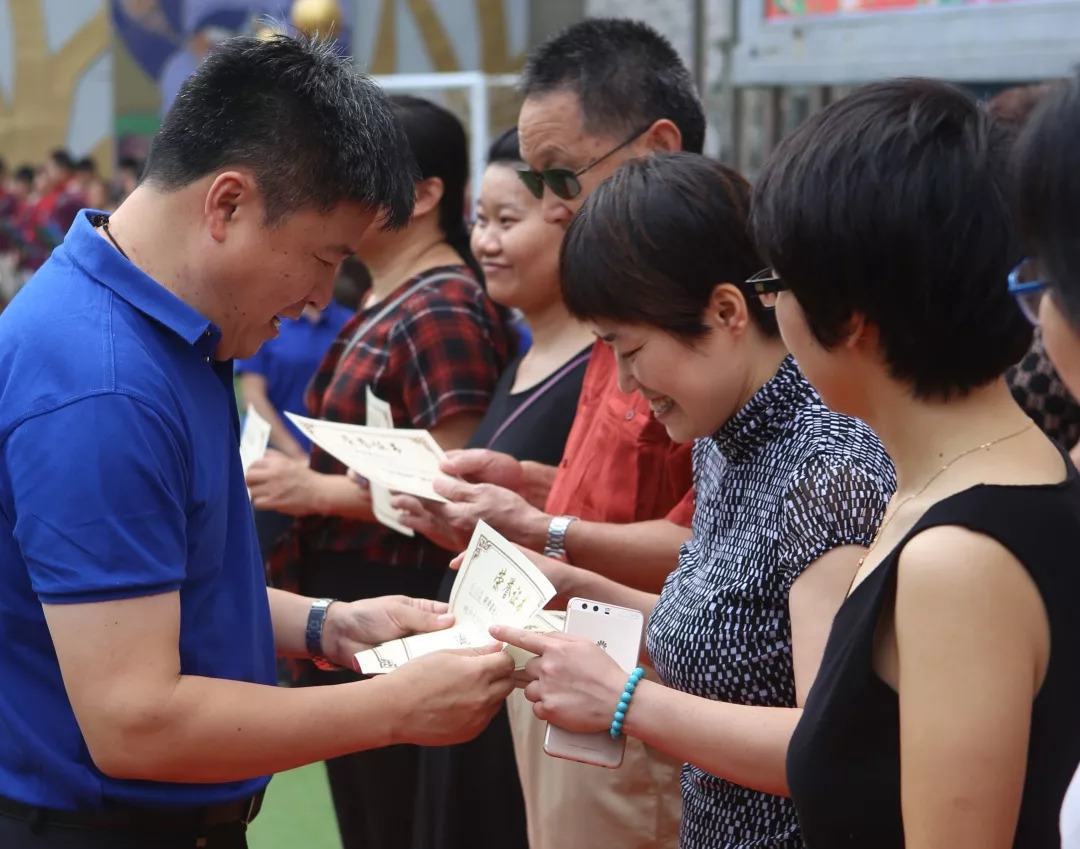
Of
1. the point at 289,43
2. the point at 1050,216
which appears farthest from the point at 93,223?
the point at 1050,216

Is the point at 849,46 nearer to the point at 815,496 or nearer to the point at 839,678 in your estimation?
the point at 815,496

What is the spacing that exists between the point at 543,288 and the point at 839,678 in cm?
170

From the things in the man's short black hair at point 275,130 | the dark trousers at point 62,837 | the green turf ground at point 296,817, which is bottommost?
the green turf ground at point 296,817

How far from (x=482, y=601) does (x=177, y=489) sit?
0.57 meters

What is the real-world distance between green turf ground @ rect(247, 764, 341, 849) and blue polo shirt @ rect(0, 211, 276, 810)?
228 cm

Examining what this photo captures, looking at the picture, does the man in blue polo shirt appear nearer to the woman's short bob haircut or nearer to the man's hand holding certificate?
the man's hand holding certificate

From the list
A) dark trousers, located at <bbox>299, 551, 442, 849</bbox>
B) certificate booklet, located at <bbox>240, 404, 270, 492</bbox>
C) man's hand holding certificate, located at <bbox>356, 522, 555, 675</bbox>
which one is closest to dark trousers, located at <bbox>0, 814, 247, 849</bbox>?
man's hand holding certificate, located at <bbox>356, 522, 555, 675</bbox>

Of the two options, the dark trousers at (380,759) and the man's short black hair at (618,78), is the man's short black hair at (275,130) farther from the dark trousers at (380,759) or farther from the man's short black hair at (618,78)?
the dark trousers at (380,759)

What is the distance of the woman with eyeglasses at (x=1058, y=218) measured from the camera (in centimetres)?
99

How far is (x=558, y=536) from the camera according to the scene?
7.58 feet

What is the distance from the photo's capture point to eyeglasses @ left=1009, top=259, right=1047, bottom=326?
Result: 1.21 meters

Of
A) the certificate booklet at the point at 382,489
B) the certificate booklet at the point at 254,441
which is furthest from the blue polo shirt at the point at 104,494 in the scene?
the certificate booklet at the point at 254,441

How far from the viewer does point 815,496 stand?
1.61 meters

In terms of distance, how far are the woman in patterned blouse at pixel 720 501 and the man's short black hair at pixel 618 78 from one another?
2.49ft
